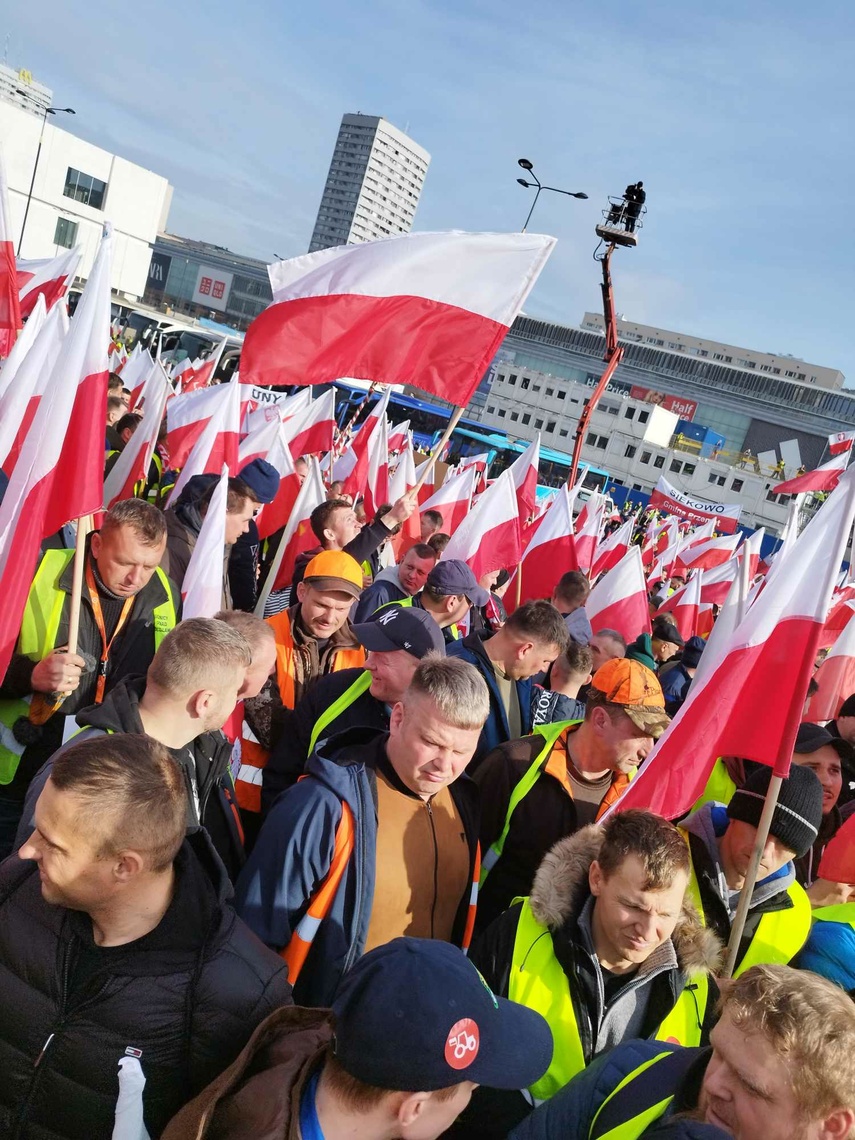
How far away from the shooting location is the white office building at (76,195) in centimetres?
5569

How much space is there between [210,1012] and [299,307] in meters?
3.53

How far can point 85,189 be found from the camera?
6278 cm

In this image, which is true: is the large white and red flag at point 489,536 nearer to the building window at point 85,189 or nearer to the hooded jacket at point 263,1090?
the hooded jacket at point 263,1090

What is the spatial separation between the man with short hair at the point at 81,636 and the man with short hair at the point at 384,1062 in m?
1.76

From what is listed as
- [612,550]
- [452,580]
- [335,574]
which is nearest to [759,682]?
[335,574]

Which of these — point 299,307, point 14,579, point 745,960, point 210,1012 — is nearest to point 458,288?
point 299,307

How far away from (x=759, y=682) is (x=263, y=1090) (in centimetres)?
254

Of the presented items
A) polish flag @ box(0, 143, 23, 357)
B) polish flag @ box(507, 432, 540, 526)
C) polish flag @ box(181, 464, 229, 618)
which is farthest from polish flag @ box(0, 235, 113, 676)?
polish flag @ box(507, 432, 540, 526)

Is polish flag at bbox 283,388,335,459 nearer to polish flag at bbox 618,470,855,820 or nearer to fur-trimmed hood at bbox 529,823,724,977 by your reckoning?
polish flag at bbox 618,470,855,820

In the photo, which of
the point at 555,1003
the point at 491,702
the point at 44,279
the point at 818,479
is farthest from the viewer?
the point at 818,479

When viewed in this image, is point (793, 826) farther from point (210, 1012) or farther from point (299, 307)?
point (299, 307)

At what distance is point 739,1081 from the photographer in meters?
1.71

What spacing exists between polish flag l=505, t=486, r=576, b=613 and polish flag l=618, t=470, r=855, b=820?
522cm

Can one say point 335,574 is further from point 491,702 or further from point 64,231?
point 64,231
